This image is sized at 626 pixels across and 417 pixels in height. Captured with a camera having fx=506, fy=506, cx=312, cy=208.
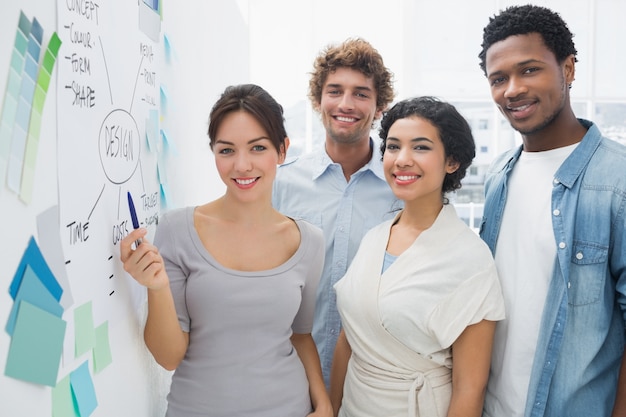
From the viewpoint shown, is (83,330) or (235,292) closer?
(83,330)

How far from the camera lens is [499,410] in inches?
53.5

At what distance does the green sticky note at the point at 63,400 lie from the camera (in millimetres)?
778

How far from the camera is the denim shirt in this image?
1.25 m

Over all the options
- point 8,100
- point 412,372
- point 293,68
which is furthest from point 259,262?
point 293,68

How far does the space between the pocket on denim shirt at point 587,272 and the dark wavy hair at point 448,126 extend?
361 millimetres

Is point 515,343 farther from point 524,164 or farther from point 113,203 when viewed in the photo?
point 113,203

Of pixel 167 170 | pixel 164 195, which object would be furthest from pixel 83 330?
pixel 167 170

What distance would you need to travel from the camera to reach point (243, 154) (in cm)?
120

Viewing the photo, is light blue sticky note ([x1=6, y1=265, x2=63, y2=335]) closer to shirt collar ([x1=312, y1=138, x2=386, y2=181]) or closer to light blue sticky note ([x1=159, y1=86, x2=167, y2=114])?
light blue sticky note ([x1=159, y1=86, x2=167, y2=114])

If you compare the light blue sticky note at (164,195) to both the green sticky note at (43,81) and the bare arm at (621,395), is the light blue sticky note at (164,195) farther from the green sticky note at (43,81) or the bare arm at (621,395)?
the bare arm at (621,395)

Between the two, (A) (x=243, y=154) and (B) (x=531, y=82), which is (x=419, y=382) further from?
(B) (x=531, y=82)

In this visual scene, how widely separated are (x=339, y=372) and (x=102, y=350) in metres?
0.75

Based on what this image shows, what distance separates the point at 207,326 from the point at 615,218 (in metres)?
1.02

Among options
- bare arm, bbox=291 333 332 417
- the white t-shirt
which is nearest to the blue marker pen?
bare arm, bbox=291 333 332 417
